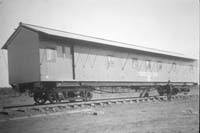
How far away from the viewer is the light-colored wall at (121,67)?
12.5 m

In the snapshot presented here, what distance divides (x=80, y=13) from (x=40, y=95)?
6.13 metres

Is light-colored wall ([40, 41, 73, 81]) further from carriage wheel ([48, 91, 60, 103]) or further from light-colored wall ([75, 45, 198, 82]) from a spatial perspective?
carriage wheel ([48, 91, 60, 103])

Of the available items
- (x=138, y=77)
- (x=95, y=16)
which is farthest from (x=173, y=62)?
(x=95, y=16)

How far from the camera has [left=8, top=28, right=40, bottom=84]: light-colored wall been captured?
34.7 feet

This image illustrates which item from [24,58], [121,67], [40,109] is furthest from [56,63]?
[121,67]

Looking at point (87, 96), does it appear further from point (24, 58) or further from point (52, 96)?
point (24, 58)

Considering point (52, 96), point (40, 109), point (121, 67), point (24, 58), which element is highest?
point (24, 58)

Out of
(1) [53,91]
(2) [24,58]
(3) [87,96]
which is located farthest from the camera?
(3) [87,96]

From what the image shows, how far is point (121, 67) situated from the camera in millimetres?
14711

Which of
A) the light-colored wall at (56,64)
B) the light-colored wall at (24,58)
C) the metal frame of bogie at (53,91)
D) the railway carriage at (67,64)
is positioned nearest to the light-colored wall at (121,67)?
the railway carriage at (67,64)

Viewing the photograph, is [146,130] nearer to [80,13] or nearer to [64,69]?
[80,13]

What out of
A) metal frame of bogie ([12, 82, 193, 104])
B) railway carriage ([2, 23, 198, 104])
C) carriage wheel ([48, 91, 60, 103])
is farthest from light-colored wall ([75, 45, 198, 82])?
carriage wheel ([48, 91, 60, 103])

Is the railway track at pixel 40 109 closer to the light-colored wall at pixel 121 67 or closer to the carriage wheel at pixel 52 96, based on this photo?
the carriage wheel at pixel 52 96

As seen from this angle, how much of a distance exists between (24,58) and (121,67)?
6589 millimetres
